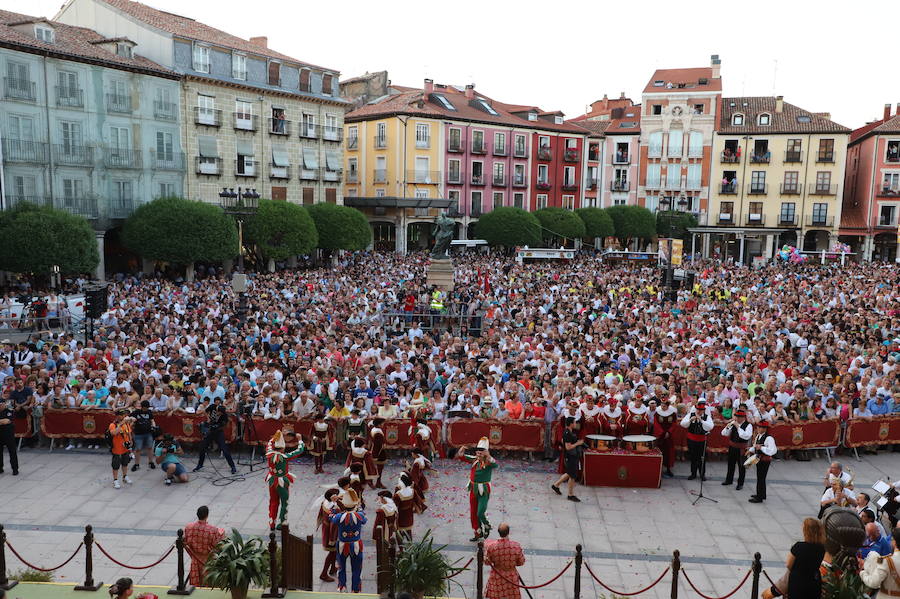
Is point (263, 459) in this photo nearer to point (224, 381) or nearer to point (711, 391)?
point (224, 381)

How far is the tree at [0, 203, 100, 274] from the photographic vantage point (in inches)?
1163

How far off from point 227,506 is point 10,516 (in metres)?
3.31

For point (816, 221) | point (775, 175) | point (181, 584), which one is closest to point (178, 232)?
point (181, 584)

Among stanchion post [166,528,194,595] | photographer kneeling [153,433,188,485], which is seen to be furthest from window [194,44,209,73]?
stanchion post [166,528,194,595]

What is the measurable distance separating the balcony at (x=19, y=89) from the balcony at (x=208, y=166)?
914 centimetres

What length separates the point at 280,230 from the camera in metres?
39.2

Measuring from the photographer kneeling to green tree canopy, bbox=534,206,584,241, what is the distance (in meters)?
44.2

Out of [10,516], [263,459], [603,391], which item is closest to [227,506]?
[263,459]

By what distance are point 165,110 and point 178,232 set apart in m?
8.35

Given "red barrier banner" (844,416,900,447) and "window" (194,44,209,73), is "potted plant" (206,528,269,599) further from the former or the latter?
"window" (194,44,209,73)

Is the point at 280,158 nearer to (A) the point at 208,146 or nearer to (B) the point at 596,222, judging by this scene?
(A) the point at 208,146

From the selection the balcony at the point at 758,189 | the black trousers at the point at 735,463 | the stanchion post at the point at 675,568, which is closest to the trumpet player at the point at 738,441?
the black trousers at the point at 735,463

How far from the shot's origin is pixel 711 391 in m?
14.4

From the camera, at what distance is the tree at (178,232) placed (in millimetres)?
35531
